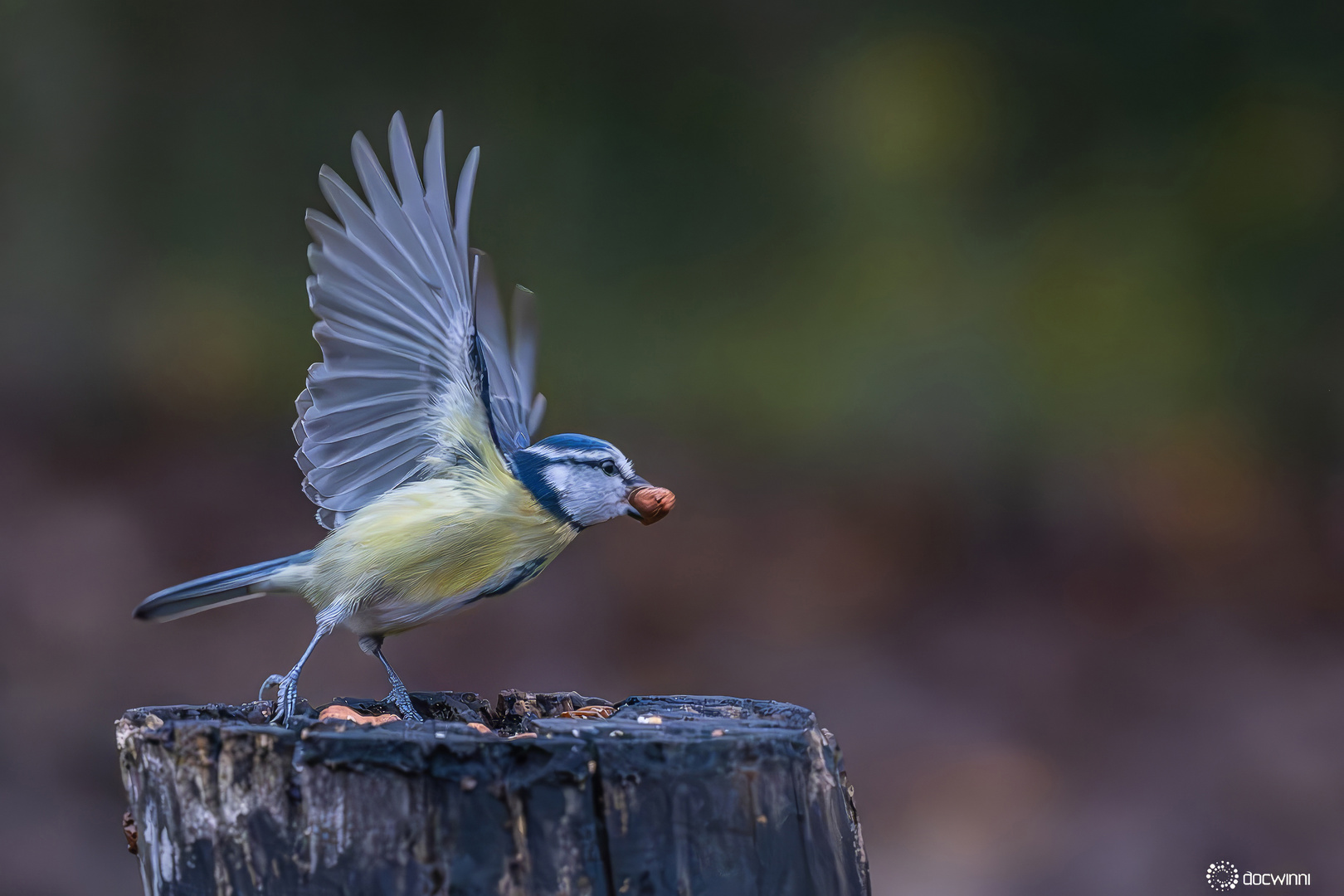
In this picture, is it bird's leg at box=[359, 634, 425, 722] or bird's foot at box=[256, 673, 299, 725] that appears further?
bird's leg at box=[359, 634, 425, 722]

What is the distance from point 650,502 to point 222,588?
0.81m

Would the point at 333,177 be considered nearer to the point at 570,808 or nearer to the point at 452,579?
the point at 452,579

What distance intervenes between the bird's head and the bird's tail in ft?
1.48

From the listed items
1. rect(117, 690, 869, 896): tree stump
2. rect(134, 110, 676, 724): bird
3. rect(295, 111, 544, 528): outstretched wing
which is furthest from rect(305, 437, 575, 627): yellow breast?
rect(117, 690, 869, 896): tree stump

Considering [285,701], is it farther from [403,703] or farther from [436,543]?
[436,543]

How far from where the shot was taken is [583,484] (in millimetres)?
2064

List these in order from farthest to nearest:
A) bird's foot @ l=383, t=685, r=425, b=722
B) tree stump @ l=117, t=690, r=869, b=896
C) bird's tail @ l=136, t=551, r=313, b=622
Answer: bird's tail @ l=136, t=551, r=313, b=622 → bird's foot @ l=383, t=685, r=425, b=722 → tree stump @ l=117, t=690, r=869, b=896

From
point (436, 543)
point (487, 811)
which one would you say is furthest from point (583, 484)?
point (487, 811)

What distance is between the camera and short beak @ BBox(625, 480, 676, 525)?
6.79 feet

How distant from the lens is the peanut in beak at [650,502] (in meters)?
2.07

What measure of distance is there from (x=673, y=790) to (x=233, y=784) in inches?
19.5

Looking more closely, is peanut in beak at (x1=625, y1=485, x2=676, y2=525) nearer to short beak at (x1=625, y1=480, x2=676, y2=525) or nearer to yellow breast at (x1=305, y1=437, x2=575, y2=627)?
short beak at (x1=625, y1=480, x2=676, y2=525)

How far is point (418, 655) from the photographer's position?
4203mm

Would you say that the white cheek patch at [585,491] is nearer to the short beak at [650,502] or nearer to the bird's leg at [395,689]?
the short beak at [650,502]
